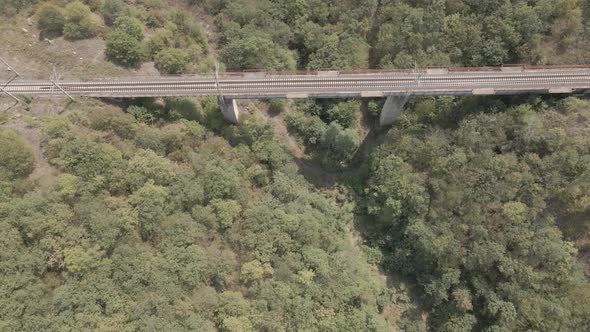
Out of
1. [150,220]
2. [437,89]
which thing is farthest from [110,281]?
[437,89]

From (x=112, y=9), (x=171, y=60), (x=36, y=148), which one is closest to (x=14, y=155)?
(x=36, y=148)

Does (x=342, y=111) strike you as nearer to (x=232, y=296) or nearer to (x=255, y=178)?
(x=255, y=178)

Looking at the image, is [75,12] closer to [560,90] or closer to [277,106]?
[277,106]

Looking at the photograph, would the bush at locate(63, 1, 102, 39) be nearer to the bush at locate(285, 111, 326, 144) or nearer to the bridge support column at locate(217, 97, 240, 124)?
the bridge support column at locate(217, 97, 240, 124)

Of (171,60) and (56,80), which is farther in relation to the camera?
(171,60)

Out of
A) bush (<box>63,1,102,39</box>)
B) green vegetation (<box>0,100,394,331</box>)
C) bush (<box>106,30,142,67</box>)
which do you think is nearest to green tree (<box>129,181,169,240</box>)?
green vegetation (<box>0,100,394,331</box>)

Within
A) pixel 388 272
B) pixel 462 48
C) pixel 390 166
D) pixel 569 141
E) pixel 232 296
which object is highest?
pixel 462 48
